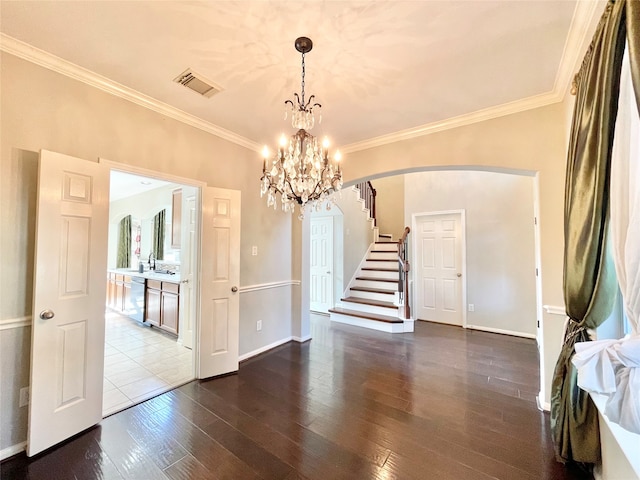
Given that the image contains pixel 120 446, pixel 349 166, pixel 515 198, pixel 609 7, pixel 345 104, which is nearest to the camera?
pixel 609 7

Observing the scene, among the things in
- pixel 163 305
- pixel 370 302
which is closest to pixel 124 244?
pixel 163 305

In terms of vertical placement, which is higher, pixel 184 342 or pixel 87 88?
pixel 87 88

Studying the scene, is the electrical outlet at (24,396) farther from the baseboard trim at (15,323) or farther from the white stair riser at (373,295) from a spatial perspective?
the white stair riser at (373,295)

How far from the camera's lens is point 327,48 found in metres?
1.84

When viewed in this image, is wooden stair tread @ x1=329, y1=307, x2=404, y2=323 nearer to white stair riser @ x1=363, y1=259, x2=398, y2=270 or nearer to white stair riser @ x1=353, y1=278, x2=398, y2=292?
white stair riser @ x1=353, y1=278, x2=398, y2=292

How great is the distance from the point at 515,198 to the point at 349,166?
10.2 feet

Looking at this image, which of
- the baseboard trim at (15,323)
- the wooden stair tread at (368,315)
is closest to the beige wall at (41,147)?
the baseboard trim at (15,323)

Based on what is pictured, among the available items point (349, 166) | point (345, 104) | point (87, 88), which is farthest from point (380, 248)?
point (87, 88)

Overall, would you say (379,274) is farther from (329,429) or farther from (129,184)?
(129,184)

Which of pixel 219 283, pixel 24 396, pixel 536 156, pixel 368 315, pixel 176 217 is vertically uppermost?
pixel 536 156

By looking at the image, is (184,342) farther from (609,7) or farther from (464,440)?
(609,7)

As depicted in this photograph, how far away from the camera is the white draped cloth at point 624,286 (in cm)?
93

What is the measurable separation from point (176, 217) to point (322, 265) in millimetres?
3085

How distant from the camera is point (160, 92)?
2.38 metres
